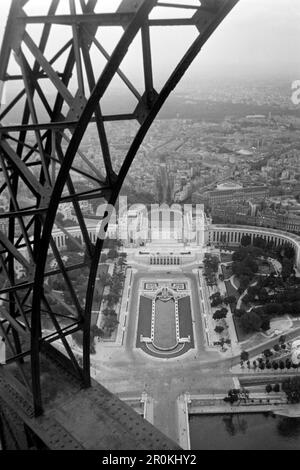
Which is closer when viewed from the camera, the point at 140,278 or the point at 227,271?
the point at 140,278

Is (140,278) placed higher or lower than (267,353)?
higher

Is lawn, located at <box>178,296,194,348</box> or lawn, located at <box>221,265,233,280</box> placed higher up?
lawn, located at <box>221,265,233,280</box>

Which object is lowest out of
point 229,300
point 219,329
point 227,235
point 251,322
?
point 219,329

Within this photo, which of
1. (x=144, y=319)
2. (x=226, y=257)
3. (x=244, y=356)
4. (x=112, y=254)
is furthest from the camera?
(x=226, y=257)

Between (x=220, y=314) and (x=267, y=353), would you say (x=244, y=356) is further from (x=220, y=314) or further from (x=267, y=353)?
(x=220, y=314)

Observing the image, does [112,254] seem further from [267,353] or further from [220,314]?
[267,353]

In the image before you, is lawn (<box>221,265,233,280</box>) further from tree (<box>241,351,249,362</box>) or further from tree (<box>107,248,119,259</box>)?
tree (<box>241,351,249,362</box>)

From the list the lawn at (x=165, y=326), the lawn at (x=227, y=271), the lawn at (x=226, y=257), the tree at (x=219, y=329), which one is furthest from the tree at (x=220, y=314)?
the lawn at (x=226, y=257)

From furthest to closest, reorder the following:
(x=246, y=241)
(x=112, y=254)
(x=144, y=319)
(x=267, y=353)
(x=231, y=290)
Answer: (x=246, y=241)
(x=112, y=254)
(x=231, y=290)
(x=144, y=319)
(x=267, y=353)

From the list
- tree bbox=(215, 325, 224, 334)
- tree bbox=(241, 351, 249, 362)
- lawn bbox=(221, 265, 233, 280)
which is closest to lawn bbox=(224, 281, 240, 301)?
lawn bbox=(221, 265, 233, 280)

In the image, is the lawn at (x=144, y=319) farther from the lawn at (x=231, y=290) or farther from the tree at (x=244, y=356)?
the lawn at (x=231, y=290)

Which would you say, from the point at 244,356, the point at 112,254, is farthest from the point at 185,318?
the point at 112,254

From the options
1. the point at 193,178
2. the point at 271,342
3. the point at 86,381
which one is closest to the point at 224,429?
the point at 271,342
